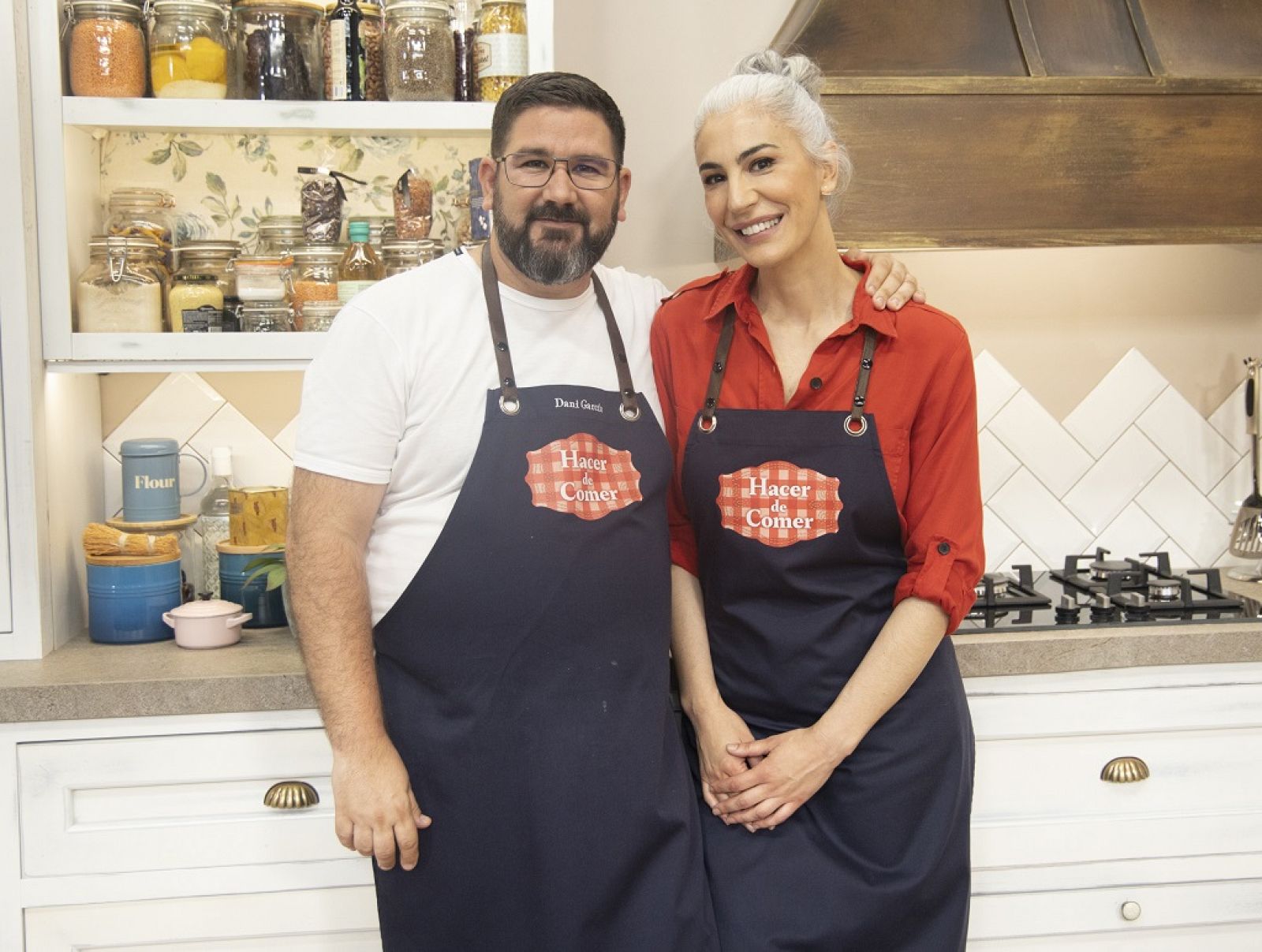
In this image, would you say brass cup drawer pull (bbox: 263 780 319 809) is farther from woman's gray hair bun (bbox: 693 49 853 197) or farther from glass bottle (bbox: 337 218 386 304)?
woman's gray hair bun (bbox: 693 49 853 197)

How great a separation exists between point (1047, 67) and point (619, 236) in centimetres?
86

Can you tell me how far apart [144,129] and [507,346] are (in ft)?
3.00

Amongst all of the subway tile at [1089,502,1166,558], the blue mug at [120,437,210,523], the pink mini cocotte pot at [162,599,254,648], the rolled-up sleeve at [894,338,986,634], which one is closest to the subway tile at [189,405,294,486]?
the blue mug at [120,437,210,523]

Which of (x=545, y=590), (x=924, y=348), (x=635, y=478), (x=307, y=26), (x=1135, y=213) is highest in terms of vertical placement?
(x=307, y=26)

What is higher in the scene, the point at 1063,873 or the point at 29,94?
the point at 29,94

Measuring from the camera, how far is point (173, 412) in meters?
2.36

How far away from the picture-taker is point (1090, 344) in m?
2.63

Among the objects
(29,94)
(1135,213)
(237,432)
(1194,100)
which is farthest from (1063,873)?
(29,94)

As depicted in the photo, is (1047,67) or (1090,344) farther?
(1090,344)

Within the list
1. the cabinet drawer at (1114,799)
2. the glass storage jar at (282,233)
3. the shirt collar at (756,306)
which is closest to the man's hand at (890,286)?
the shirt collar at (756,306)

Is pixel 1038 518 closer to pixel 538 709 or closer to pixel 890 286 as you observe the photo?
pixel 890 286

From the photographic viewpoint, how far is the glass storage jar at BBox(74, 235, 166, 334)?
204 centimetres

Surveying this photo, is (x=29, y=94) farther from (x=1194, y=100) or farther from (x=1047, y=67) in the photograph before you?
(x=1194, y=100)

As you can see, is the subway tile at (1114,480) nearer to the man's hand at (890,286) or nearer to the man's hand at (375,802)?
the man's hand at (890,286)
